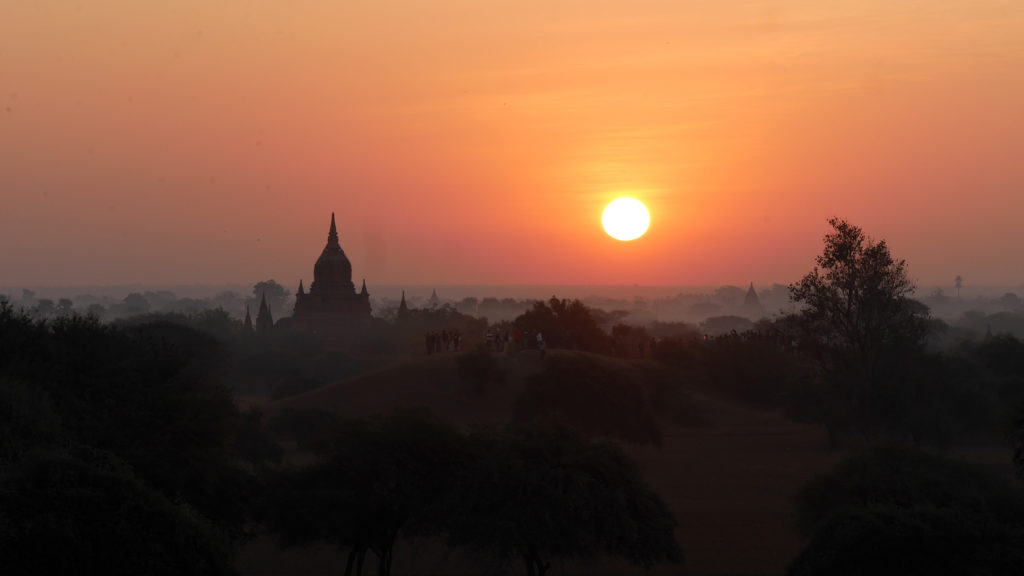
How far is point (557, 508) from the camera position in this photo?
2111cm

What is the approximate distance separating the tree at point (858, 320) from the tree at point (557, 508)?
2510cm

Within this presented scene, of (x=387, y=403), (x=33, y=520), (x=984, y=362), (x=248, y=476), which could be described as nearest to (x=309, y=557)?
(x=248, y=476)

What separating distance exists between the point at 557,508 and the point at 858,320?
27486 millimetres

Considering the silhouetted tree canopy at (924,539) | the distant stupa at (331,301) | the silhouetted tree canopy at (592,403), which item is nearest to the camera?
the silhouetted tree canopy at (924,539)

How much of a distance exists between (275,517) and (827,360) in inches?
1182

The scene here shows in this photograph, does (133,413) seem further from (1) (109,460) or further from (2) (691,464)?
(2) (691,464)

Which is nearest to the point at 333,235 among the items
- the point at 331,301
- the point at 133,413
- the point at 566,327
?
the point at 331,301

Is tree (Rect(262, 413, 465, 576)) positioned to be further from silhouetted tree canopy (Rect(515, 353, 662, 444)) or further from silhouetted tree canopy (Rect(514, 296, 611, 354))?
silhouetted tree canopy (Rect(514, 296, 611, 354))

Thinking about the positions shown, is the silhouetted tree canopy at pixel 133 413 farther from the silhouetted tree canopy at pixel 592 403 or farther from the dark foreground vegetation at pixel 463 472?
the silhouetted tree canopy at pixel 592 403

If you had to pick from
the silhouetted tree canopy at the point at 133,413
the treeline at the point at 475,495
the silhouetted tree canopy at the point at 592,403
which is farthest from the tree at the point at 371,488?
the silhouetted tree canopy at the point at 592,403

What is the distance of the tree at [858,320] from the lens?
147 feet

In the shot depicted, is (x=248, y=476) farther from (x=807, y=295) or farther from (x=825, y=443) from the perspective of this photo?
(x=825, y=443)

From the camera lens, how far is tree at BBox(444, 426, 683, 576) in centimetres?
2100

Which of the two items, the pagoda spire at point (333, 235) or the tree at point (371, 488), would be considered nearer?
the tree at point (371, 488)
